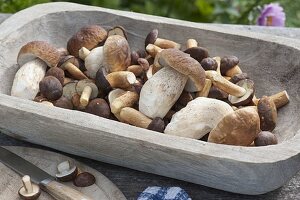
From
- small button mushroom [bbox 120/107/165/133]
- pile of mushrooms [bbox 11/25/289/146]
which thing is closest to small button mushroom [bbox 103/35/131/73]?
pile of mushrooms [bbox 11/25/289/146]

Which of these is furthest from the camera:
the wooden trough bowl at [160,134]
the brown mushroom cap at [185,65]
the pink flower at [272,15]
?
the pink flower at [272,15]

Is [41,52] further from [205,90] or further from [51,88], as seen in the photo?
[205,90]

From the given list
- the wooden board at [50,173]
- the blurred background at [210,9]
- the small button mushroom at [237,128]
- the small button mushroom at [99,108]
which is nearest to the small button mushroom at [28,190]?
the wooden board at [50,173]

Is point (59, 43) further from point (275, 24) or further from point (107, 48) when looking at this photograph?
point (275, 24)

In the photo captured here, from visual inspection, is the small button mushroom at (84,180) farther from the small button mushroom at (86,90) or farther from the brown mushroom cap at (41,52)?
the brown mushroom cap at (41,52)

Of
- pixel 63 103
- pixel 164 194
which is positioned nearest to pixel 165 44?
pixel 63 103
